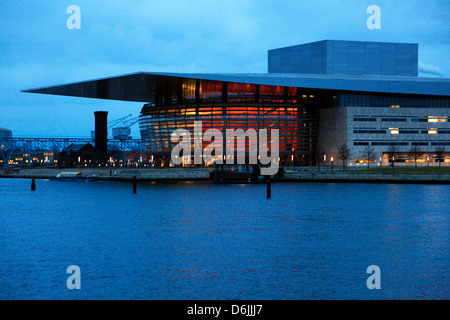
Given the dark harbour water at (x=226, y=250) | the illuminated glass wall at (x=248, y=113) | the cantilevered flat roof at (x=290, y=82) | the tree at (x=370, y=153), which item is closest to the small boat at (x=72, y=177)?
the cantilevered flat roof at (x=290, y=82)

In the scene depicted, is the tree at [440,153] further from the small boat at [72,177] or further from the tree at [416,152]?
the small boat at [72,177]

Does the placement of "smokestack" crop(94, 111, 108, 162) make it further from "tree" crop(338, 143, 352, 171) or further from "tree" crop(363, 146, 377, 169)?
"tree" crop(363, 146, 377, 169)

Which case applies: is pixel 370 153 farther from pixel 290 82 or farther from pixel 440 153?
pixel 290 82

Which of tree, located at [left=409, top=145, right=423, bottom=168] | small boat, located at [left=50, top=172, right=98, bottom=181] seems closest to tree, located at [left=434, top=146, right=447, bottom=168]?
tree, located at [left=409, top=145, right=423, bottom=168]

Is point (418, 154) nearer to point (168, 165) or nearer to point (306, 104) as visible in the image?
point (306, 104)

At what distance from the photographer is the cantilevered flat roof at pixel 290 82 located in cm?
7250

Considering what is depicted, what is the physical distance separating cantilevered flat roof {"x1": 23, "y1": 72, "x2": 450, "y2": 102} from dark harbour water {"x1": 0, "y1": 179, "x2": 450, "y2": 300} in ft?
129

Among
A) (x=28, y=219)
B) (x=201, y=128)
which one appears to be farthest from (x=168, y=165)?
(x=28, y=219)

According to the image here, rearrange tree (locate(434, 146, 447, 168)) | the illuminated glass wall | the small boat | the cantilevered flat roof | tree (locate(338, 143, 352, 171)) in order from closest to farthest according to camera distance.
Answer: the small boat → the cantilevered flat roof → tree (locate(338, 143, 352, 171)) → tree (locate(434, 146, 447, 168)) → the illuminated glass wall

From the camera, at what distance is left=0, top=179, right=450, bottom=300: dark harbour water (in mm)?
14031

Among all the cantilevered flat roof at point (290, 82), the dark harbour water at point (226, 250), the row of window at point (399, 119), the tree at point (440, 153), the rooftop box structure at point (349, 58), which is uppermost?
the rooftop box structure at point (349, 58)

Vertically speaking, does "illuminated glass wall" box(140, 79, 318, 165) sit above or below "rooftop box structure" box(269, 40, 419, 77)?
below

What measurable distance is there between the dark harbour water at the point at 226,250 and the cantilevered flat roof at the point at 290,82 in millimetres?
39429
